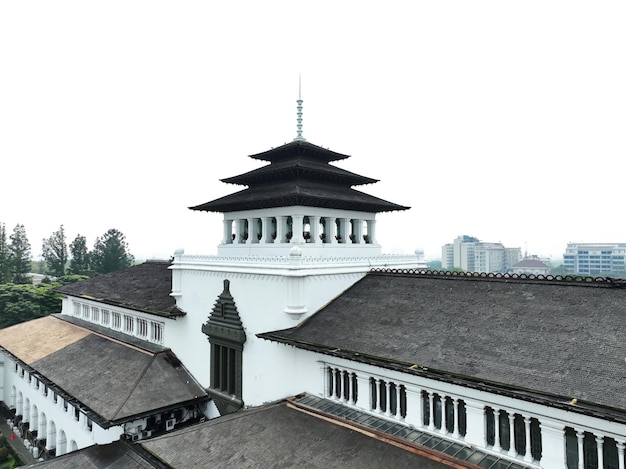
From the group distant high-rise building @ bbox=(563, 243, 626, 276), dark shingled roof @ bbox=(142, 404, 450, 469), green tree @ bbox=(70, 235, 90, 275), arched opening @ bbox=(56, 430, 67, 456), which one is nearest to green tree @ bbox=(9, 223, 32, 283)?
green tree @ bbox=(70, 235, 90, 275)

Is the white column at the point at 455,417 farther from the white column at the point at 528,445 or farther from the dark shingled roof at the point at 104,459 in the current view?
the dark shingled roof at the point at 104,459

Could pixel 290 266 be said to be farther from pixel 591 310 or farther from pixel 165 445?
pixel 591 310

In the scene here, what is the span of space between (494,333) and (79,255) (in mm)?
107517

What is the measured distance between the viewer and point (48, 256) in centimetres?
9875

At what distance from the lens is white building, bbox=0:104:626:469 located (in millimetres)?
11336

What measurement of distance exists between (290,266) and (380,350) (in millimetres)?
5262

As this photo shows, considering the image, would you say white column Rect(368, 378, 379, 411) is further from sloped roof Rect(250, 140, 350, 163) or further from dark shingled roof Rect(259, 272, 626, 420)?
sloped roof Rect(250, 140, 350, 163)

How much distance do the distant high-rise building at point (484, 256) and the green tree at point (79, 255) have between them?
10128cm

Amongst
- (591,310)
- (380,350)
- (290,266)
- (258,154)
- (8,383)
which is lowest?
(8,383)

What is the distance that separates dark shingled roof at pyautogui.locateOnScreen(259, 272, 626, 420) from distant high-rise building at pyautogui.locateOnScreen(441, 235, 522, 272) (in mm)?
100903

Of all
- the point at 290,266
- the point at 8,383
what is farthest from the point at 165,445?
the point at 8,383

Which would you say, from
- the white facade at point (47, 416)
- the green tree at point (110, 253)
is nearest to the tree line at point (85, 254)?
the green tree at point (110, 253)

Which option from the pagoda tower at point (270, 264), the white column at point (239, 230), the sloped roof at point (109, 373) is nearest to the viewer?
the pagoda tower at point (270, 264)

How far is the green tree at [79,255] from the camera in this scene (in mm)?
99312
